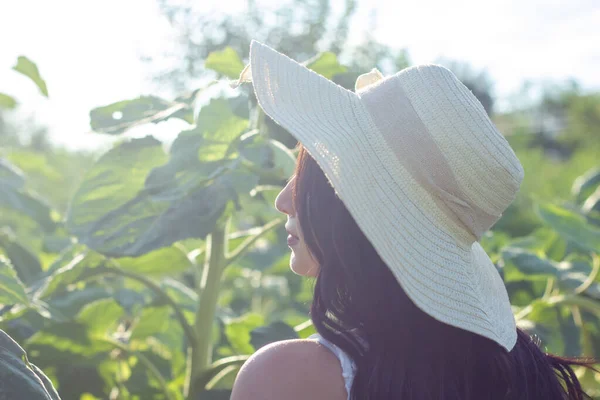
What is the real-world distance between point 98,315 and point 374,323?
2.15 ft

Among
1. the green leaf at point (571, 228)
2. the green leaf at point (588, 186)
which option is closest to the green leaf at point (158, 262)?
the green leaf at point (571, 228)

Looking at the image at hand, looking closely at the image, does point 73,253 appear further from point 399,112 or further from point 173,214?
point 399,112

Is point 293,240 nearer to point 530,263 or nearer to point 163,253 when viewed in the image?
point 163,253

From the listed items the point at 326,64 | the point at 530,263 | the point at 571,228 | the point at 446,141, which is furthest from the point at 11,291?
the point at 571,228

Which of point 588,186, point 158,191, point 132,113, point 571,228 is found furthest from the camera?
point 588,186

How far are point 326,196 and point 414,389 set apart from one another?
9.8 inches

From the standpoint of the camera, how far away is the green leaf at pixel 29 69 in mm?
1307

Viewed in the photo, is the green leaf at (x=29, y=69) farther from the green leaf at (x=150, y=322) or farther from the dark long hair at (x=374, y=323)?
the dark long hair at (x=374, y=323)

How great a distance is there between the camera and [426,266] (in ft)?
2.86

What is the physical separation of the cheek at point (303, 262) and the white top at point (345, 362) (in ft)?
0.33

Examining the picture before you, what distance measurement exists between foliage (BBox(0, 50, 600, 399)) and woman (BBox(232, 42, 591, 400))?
264mm

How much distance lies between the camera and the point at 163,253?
140cm

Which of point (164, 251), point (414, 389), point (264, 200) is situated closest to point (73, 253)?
point (164, 251)

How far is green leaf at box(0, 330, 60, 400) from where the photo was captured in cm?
69
